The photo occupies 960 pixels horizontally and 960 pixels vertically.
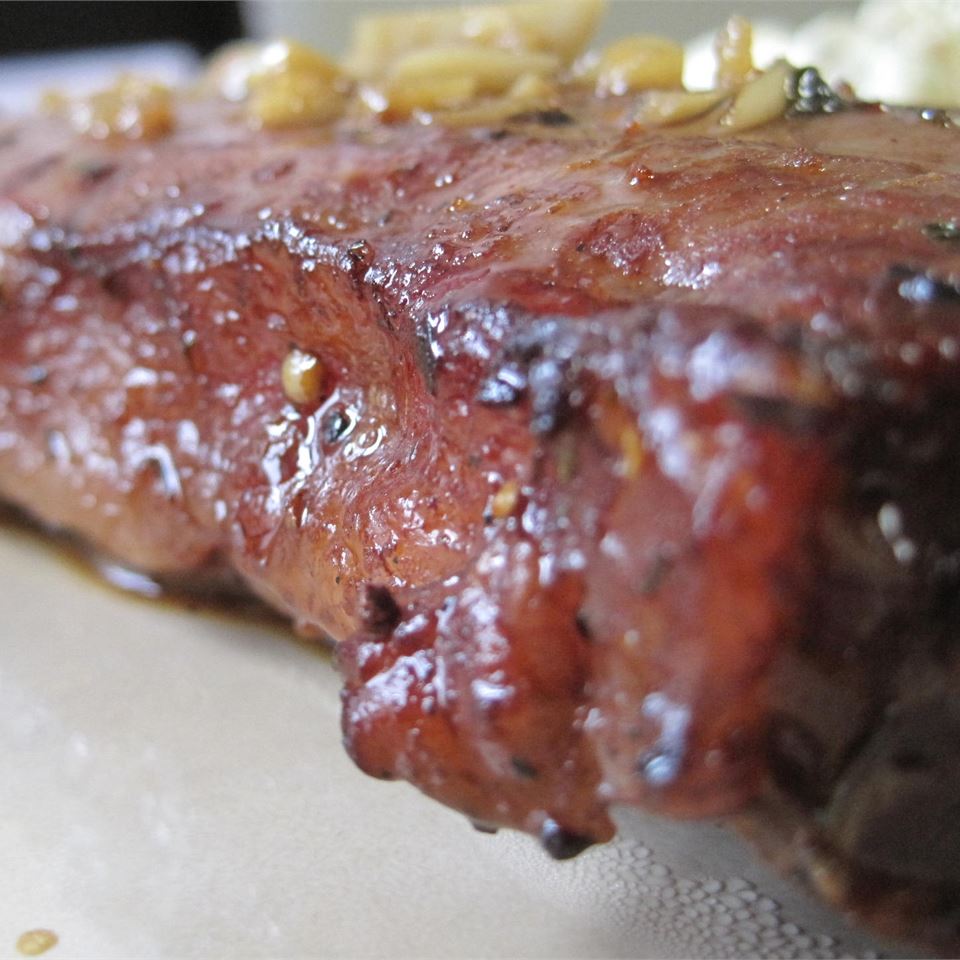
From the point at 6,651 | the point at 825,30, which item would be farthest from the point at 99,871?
the point at 825,30

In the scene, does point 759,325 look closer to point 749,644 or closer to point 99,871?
point 749,644

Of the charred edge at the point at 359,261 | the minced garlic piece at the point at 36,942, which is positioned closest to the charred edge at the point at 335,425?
the charred edge at the point at 359,261

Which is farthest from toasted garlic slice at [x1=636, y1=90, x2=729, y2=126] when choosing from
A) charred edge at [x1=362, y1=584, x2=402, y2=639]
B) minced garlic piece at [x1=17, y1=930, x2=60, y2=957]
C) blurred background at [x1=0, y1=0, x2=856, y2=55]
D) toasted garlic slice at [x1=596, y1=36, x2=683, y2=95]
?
blurred background at [x1=0, y1=0, x2=856, y2=55]

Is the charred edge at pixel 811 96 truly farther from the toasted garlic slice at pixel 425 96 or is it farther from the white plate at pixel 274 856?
the white plate at pixel 274 856

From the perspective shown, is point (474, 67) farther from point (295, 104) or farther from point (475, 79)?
point (295, 104)

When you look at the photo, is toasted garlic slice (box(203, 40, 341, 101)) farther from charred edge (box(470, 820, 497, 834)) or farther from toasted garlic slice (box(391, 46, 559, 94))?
charred edge (box(470, 820, 497, 834))

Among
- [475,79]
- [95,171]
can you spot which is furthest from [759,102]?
[95,171]
